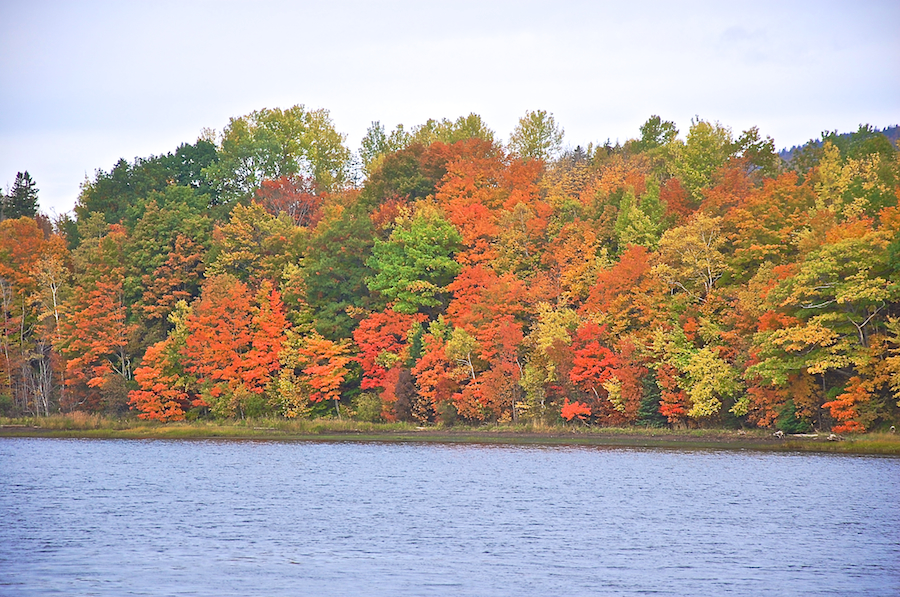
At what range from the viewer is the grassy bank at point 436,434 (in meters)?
52.6

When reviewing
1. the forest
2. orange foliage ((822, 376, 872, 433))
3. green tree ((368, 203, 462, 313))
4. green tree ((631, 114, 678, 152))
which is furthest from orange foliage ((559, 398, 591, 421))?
green tree ((631, 114, 678, 152))

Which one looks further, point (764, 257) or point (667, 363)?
point (764, 257)

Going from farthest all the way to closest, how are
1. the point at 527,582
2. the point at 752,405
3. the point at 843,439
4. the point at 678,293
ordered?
the point at 678,293
the point at 752,405
the point at 843,439
the point at 527,582

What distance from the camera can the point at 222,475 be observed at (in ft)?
150

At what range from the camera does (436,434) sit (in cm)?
6619

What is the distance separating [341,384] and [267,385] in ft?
19.0

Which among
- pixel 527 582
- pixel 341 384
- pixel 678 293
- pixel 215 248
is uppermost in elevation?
pixel 215 248

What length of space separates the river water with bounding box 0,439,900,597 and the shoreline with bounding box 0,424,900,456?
9.04ft

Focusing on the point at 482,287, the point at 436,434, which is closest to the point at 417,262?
the point at 482,287

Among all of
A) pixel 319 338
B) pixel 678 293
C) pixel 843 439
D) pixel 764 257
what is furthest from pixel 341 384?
pixel 843 439

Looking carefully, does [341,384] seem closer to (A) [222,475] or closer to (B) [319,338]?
(B) [319,338]

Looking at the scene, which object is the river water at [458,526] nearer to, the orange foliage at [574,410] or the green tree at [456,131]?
the orange foliage at [574,410]

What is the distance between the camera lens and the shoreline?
51938mm

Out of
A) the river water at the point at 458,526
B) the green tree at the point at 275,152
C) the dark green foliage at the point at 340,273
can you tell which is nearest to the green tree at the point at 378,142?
the green tree at the point at 275,152
